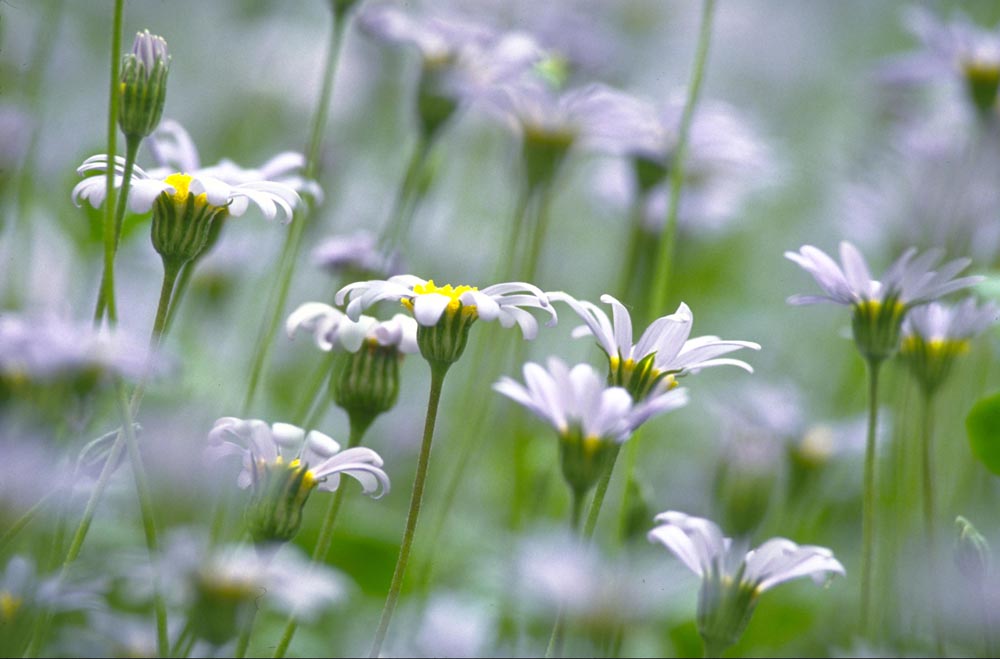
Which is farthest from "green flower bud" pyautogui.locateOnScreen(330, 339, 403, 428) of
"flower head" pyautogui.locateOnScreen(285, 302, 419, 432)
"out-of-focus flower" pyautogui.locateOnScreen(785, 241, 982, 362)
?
"out-of-focus flower" pyautogui.locateOnScreen(785, 241, 982, 362)

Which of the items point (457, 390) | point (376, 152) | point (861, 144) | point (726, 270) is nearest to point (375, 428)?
point (457, 390)

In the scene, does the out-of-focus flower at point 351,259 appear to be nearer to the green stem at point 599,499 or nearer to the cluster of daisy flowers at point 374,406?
the cluster of daisy flowers at point 374,406

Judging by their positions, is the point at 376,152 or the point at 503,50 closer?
the point at 503,50

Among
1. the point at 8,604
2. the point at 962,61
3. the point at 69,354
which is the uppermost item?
the point at 962,61

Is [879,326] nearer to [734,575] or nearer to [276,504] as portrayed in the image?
[734,575]

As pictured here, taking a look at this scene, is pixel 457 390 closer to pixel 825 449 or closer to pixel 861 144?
pixel 825 449

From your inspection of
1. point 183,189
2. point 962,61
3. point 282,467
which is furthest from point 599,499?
point 962,61
